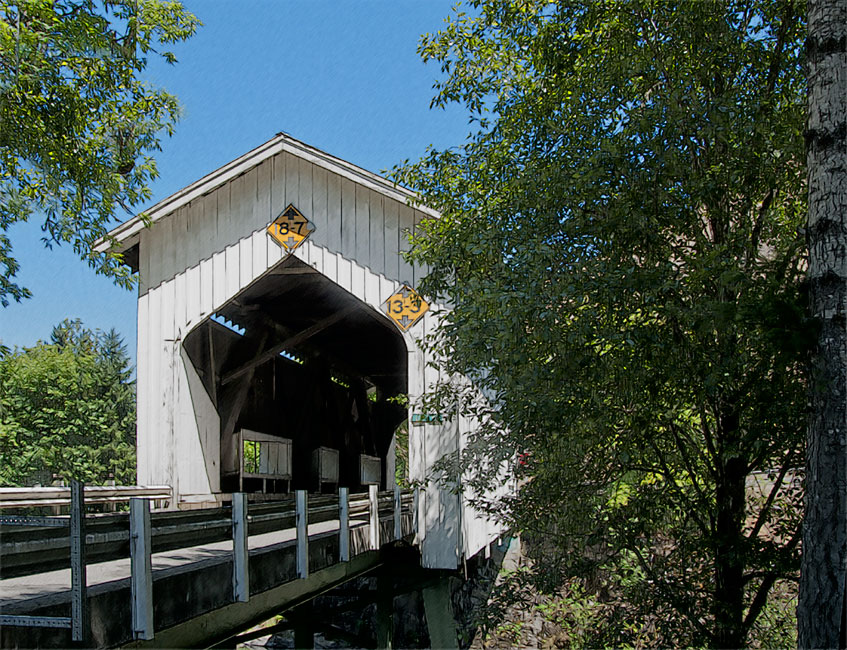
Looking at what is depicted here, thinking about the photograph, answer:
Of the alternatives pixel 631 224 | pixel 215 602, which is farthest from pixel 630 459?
pixel 215 602

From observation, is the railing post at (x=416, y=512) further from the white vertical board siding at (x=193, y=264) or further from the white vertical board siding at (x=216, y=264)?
the white vertical board siding at (x=193, y=264)

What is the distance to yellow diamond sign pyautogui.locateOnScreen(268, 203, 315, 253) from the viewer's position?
38.3 ft

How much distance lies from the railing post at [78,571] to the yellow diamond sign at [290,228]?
8.01 meters

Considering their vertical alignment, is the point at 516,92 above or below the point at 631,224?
above

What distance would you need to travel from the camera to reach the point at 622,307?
6297 millimetres

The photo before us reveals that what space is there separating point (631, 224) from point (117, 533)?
4.07 meters

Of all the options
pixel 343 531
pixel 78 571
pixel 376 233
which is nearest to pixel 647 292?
pixel 343 531

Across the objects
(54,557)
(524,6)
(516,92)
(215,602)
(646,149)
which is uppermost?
(524,6)

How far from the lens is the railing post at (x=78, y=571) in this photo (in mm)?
3805

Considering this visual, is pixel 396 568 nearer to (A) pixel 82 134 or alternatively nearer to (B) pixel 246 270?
(B) pixel 246 270

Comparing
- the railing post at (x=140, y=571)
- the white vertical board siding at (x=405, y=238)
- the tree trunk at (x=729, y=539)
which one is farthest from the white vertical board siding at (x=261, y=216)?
the railing post at (x=140, y=571)

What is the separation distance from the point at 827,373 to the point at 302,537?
12.3ft

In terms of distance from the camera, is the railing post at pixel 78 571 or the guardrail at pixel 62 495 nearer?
the railing post at pixel 78 571

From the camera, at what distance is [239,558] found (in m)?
5.45
